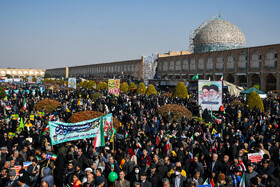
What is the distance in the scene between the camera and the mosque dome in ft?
172

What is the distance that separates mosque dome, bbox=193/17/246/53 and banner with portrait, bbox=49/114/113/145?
48.0 meters

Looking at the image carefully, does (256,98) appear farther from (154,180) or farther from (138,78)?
(138,78)

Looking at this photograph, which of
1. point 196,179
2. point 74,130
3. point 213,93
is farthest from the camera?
point 213,93

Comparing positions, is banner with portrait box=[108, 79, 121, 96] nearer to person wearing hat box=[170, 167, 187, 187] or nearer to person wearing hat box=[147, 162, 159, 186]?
person wearing hat box=[147, 162, 159, 186]

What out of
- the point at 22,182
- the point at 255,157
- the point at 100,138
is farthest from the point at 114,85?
the point at 22,182

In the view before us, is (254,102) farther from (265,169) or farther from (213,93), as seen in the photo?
(265,169)

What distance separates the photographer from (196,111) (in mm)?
17875

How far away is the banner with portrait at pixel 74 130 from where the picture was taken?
7449 millimetres

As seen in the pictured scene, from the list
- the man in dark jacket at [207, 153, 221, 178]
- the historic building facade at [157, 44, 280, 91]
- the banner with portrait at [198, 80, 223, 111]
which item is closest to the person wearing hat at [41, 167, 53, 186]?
the man in dark jacket at [207, 153, 221, 178]

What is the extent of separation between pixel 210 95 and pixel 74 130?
1001 cm

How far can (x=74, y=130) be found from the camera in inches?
304

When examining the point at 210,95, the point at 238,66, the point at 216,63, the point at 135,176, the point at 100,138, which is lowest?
the point at 135,176

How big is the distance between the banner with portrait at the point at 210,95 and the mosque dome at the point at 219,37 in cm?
3886

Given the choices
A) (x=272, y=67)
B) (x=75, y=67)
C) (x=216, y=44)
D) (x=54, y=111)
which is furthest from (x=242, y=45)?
(x=75, y=67)
